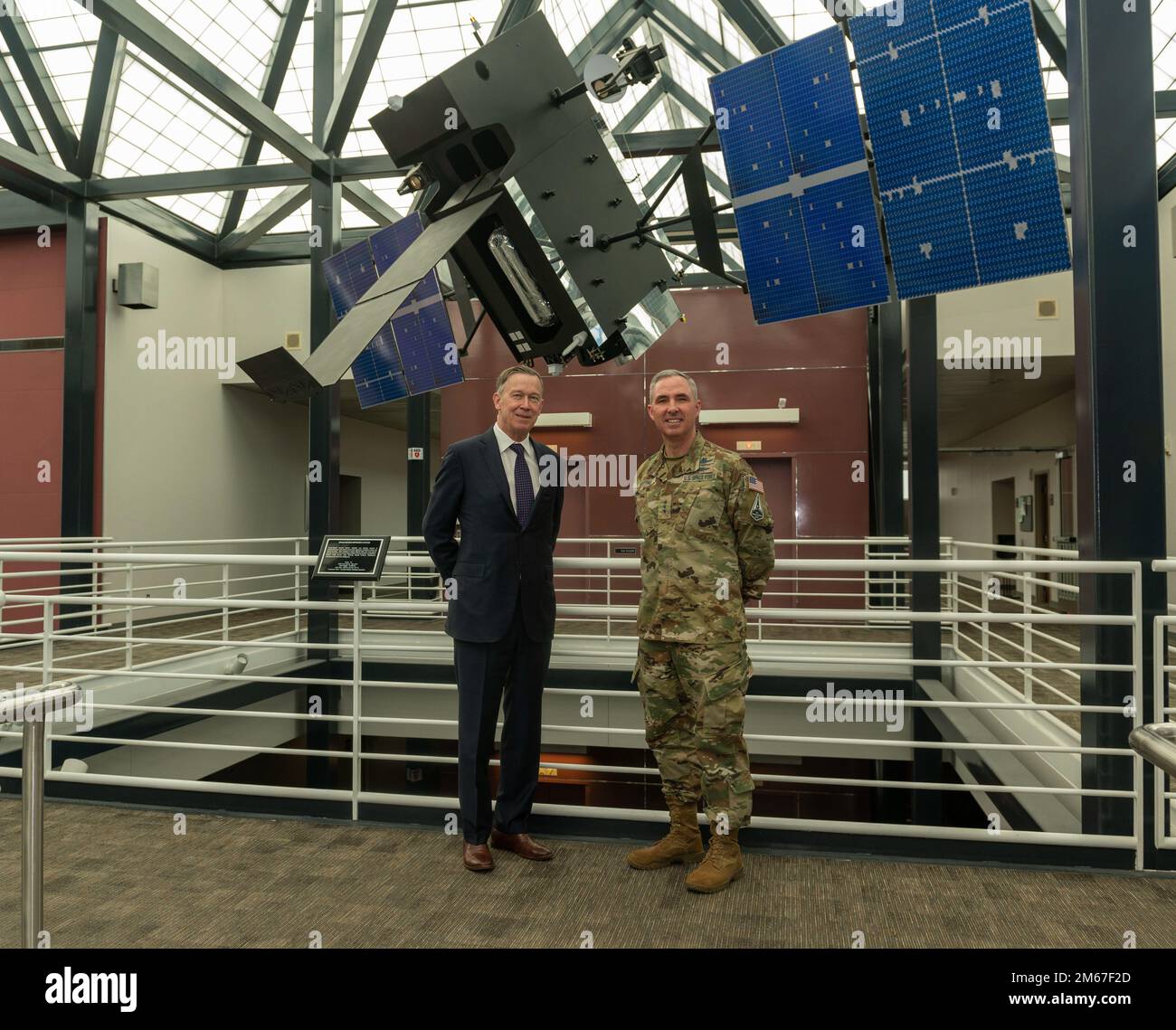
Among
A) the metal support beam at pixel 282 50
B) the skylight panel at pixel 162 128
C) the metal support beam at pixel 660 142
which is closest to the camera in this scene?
the metal support beam at pixel 660 142

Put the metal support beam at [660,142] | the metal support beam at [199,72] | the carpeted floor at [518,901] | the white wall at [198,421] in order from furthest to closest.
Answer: the white wall at [198,421], the metal support beam at [660,142], the metal support beam at [199,72], the carpeted floor at [518,901]

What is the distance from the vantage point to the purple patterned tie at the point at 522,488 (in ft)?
8.81

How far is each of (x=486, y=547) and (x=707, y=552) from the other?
2.44ft

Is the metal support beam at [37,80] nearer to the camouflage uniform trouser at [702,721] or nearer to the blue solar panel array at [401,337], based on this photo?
the blue solar panel array at [401,337]

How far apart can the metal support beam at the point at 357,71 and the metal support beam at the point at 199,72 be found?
0.83 ft

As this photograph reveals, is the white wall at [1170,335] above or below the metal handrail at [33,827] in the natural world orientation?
above

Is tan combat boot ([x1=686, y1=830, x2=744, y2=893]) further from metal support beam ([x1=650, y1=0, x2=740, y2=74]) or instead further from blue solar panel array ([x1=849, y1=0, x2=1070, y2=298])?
metal support beam ([x1=650, y1=0, x2=740, y2=74])

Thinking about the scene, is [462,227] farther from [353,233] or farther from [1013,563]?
[353,233]

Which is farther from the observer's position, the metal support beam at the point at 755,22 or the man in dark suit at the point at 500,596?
the metal support beam at the point at 755,22

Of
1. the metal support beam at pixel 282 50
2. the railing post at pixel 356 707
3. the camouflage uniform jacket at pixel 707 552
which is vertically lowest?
the railing post at pixel 356 707

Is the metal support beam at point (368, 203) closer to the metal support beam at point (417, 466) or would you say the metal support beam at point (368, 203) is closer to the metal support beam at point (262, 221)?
the metal support beam at point (262, 221)

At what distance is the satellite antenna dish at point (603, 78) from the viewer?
325 cm

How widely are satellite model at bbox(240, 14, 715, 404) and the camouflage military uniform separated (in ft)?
3.97

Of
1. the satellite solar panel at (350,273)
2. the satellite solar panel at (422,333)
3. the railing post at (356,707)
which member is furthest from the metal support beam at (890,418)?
the railing post at (356,707)
